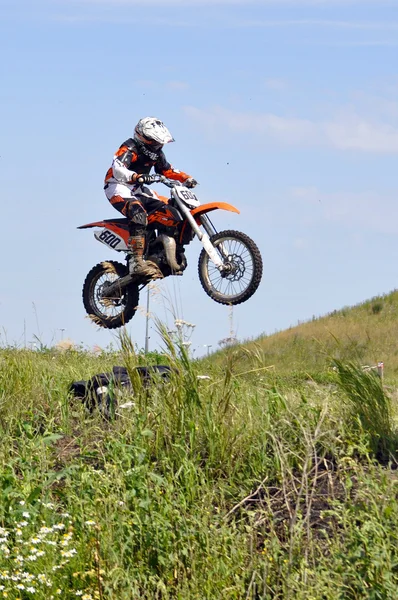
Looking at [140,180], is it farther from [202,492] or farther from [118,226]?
[202,492]

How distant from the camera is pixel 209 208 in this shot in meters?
12.0

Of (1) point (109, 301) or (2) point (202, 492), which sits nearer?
(2) point (202, 492)

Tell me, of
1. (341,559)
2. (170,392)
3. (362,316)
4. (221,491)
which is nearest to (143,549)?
(221,491)

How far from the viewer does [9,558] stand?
5.46 metres

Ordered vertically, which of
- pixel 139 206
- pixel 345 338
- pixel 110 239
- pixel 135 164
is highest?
pixel 135 164

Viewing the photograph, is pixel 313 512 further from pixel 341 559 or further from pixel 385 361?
pixel 385 361

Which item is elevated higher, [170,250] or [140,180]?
[140,180]

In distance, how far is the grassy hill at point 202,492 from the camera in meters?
4.89

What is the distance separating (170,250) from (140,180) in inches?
36.4

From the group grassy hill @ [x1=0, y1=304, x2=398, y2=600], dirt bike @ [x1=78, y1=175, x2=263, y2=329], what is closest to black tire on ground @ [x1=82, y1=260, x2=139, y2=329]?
dirt bike @ [x1=78, y1=175, x2=263, y2=329]

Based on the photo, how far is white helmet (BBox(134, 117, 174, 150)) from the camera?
11.9 metres

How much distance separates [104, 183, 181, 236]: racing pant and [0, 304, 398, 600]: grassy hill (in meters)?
4.71

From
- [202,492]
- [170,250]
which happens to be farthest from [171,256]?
[202,492]

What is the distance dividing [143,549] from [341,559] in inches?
42.3
